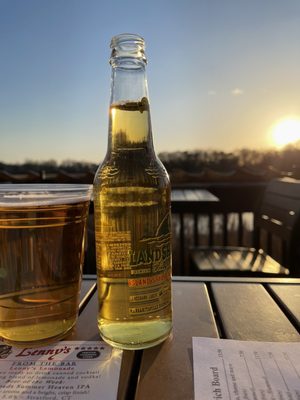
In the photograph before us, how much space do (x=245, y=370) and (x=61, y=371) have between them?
0.68 feet

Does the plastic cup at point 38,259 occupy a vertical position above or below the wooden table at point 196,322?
above

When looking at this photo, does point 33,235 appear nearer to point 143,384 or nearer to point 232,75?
point 143,384

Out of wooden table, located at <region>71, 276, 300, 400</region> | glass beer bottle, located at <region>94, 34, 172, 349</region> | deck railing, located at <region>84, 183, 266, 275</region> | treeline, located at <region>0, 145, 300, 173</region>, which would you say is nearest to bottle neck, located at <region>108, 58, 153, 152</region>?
glass beer bottle, located at <region>94, 34, 172, 349</region>

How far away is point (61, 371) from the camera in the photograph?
0.44 meters

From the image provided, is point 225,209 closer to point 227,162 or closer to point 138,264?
point 227,162

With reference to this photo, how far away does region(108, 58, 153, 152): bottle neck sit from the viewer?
1.66 feet

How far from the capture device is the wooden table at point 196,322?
42 centimetres

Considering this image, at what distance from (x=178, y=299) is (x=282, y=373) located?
28cm

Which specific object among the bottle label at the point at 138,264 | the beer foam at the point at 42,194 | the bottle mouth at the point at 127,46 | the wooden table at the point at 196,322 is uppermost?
the bottle mouth at the point at 127,46

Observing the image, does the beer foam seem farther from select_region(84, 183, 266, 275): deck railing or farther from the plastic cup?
select_region(84, 183, 266, 275): deck railing

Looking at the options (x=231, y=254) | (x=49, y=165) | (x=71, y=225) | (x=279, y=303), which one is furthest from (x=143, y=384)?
(x=49, y=165)

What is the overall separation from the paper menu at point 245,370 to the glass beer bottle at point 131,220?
0.07m

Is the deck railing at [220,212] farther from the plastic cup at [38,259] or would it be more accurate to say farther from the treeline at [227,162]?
the plastic cup at [38,259]

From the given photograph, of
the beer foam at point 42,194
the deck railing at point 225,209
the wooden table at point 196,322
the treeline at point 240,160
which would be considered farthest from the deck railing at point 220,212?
the beer foam at point 42,194
